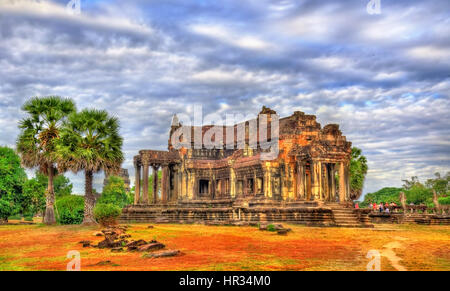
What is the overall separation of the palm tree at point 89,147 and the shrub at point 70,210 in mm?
2689

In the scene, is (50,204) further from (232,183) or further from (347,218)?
(347,218)

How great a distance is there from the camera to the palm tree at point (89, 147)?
30.8 meters

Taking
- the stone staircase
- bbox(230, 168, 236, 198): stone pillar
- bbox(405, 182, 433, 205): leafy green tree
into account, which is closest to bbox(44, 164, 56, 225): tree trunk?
bbox(230, 168, 236, 198): stone pillar

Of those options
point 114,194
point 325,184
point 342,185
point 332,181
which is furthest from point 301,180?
point 114,194

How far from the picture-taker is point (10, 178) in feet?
137

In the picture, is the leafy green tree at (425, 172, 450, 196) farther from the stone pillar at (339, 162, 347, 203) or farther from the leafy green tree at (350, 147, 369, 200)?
the stone pillar at (339, 162, 347, 203)

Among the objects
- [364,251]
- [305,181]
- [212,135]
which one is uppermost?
[212,135]

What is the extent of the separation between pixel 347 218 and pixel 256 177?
10.5 m
